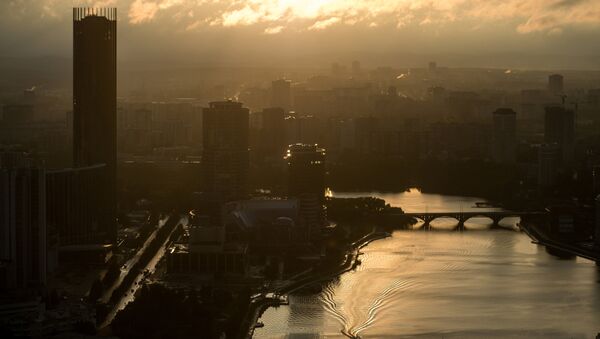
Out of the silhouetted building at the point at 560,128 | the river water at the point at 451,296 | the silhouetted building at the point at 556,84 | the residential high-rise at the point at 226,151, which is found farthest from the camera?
the silhouetted building at the point at 556,84

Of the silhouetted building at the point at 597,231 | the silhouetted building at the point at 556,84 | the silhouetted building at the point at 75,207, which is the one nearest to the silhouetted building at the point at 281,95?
the silhouetted building at the point at 556,84

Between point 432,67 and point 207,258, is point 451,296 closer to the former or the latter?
point 207,258

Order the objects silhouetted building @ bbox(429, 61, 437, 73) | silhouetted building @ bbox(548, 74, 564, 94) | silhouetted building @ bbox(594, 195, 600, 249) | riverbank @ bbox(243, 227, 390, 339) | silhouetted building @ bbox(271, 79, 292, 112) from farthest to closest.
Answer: silhouetted building @ bbox(429, 61, 437, 73) < silhouetted building @ bbox(548, 74, 564, 94) < silhouetted building @ bbox(271, 79, 292, 112) < silhouetted building @ bbox(594, 195, 600, 249) < riverbank @ bbox(243, 227, 390, 339)

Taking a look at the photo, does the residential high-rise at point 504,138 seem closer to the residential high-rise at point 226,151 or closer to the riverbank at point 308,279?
the residential high-rise at point 226,151

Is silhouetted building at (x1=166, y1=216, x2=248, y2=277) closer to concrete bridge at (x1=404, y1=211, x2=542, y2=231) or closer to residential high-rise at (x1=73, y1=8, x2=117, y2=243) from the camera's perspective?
residential high-rise at (x1=73, y1=8, x2=117, y2=243)

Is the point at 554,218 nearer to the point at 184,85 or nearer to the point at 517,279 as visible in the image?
the point at 517,279

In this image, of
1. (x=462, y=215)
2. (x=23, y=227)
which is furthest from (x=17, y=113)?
(x=23, y=227)

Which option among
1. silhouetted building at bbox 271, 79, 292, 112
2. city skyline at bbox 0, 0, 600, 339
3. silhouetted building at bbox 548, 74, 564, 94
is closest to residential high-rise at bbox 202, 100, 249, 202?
city skyline at bbox 0, 0, 600, 339
